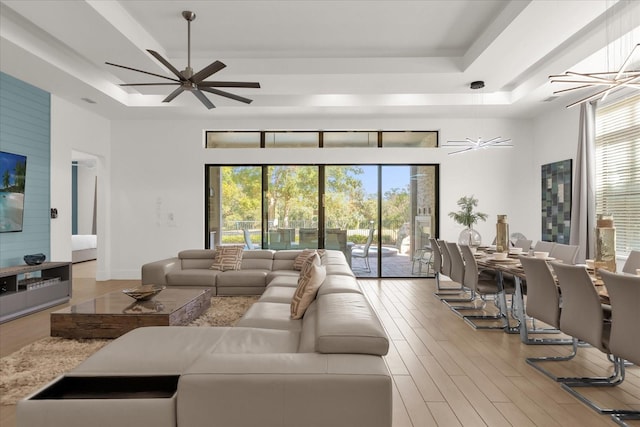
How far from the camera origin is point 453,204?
7.45 metres

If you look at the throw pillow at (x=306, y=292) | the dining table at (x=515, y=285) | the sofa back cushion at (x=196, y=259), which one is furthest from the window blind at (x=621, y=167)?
the sofa back cushion at (x=196, y=259)

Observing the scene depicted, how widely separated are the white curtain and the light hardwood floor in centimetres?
253

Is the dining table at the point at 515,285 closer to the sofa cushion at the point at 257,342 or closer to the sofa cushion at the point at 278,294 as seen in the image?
the sofa cushion at the point at 278,294

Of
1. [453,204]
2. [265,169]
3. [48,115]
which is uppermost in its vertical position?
[48,115]

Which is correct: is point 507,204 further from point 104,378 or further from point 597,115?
point 104,378

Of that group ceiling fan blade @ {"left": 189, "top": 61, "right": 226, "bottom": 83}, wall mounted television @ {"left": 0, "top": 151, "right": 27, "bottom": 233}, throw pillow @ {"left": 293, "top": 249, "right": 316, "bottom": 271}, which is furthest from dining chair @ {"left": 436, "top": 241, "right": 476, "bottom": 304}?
wall mounted television @ {"left": 0, "top": 151, "right": 27, "bottom": 233}

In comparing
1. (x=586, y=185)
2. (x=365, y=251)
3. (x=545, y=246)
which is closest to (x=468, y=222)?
(x=545, y=246)

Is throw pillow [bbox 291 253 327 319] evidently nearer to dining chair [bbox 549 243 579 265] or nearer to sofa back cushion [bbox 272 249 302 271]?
sofa back cushion [bbox 272 249 302 271]

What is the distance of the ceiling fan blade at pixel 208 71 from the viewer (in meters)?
3.50

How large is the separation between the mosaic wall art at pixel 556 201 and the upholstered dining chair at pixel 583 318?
402 cm

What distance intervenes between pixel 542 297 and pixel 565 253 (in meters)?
1.77

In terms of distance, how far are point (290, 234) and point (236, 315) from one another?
3265mm

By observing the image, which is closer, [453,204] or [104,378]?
[104,378]

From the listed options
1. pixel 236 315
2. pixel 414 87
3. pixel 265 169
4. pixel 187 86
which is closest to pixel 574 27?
pixel 414 87
